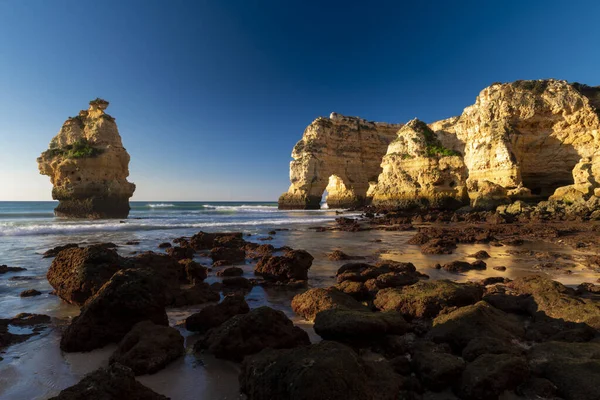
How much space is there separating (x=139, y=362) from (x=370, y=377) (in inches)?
89.6

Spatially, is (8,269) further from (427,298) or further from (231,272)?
(427,298)

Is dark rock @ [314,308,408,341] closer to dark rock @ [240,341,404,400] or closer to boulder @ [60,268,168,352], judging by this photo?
dark rock @ [240,341,404,400]

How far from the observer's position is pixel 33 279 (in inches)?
282

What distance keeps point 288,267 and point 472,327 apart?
4064 mm

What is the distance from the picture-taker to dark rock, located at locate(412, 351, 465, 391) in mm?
2691

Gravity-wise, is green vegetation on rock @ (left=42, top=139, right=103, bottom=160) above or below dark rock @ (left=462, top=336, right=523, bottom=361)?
above

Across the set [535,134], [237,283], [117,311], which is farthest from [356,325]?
[535,134]

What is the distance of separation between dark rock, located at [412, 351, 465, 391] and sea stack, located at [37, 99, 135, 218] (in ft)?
126

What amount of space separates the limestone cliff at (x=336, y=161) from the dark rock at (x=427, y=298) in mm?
46587

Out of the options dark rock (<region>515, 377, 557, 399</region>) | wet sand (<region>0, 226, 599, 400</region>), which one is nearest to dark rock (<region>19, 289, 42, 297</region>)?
wet sand (<region>0, 226, 599, 400</region>)

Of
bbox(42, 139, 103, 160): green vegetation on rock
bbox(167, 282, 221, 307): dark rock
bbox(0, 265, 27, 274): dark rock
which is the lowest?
bbox(167, 282, 221, 307): dark rock

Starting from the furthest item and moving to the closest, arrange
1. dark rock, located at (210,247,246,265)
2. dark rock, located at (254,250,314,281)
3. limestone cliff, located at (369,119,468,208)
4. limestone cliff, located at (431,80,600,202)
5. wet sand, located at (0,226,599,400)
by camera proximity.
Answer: limestone cliff, located at (369,119,468,208), limestone cliff, located at (431,80,600,202), dark rock, located at (210,247,246,265), dark rock, located at (254,250,314,281), wet sand, located at (0,226,599,400)

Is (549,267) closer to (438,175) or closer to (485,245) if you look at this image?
(485,245)

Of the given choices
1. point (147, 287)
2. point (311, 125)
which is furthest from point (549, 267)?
point (311, 125)
